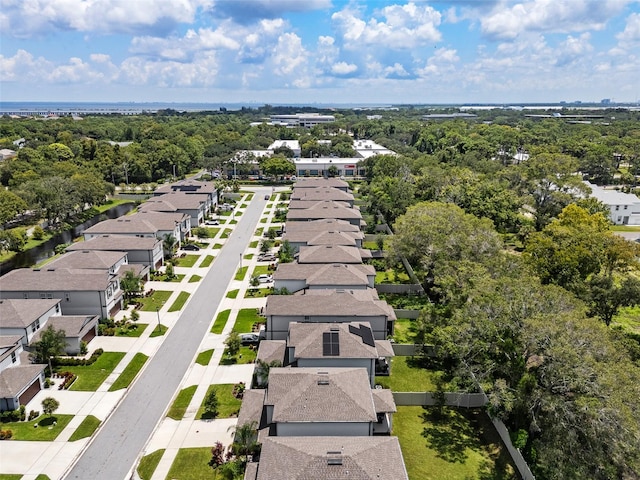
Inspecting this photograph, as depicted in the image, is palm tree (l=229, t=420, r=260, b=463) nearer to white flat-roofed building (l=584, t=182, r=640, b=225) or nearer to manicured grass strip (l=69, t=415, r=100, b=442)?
manicured grass strip (l=69, t=415, r=100, b=442)

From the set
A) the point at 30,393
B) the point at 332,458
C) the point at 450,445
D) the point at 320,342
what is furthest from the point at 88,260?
the point at 450,445

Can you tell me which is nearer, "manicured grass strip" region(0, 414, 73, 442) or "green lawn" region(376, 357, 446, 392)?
"manicured grass strip" region(0, 414, 73, 442)

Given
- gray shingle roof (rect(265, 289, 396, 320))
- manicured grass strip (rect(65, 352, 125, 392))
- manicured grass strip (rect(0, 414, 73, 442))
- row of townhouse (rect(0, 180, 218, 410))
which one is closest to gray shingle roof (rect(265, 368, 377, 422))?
gray shingle roof (rect(265, 289, 396, 320))

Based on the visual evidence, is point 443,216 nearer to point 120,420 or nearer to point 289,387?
point 289,387

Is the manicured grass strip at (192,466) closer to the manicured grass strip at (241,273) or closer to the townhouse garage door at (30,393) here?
the townhouse garage door at (30,393)

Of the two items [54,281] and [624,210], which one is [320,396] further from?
[624,210]

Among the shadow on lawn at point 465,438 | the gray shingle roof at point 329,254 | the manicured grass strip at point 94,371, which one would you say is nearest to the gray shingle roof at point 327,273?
the gray shingle roof at point 329,254
